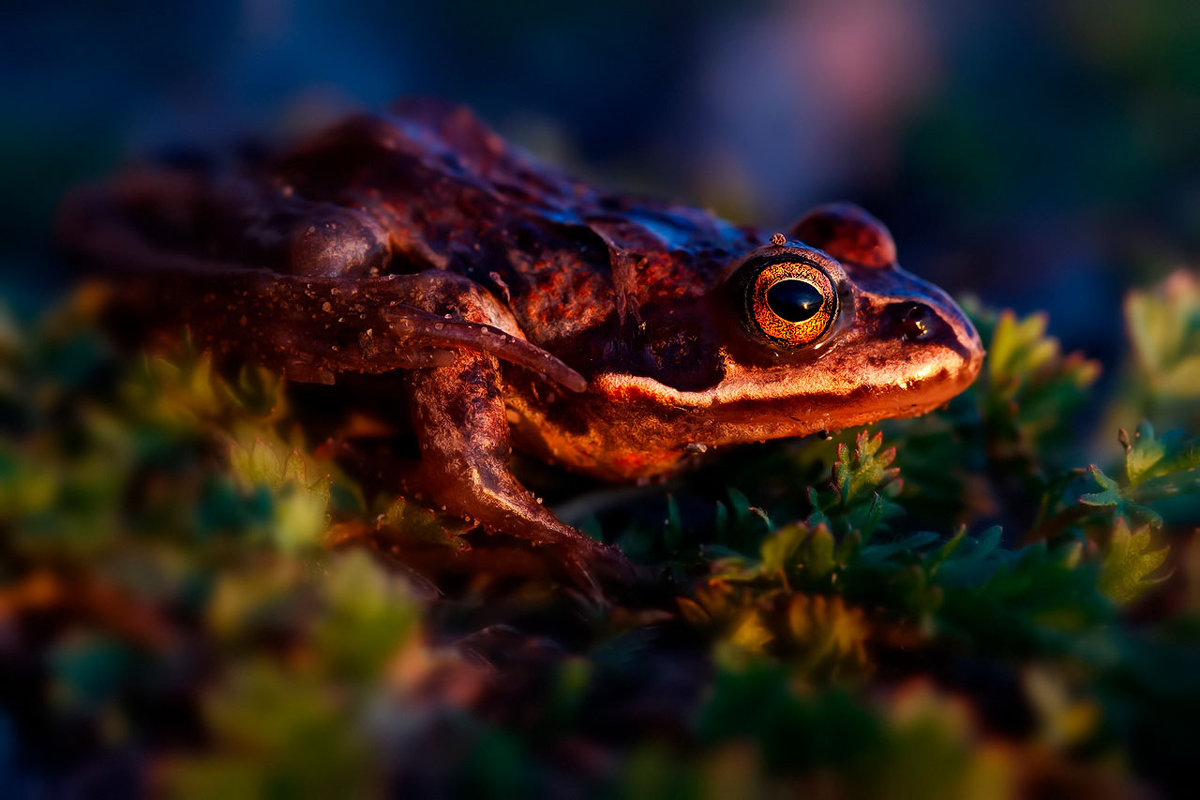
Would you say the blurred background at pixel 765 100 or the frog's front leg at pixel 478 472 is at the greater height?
the blurred background at pixel 765 100

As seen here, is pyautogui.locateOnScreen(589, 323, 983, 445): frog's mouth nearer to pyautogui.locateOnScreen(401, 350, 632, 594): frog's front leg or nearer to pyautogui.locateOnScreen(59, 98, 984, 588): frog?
pyautogui.locateOnScreen(59, 98, 984, 588): frog

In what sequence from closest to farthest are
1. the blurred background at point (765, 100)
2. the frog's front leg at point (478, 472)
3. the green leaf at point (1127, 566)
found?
the green leaf at point (1127, 566) < the frog's front leg at point (478, 472) < the blurred background at point (765, 100)

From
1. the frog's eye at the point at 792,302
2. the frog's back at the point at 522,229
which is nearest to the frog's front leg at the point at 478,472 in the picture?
the frog's back at the point at 522,229

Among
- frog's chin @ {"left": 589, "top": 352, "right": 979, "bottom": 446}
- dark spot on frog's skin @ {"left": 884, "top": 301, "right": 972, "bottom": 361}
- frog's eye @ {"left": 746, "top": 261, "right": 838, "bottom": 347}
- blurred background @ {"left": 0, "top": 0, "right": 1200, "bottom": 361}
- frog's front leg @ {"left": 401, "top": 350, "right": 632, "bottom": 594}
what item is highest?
blurred background @ {"left": 0, "top": 0, "right": 1200, "bottom": 361}

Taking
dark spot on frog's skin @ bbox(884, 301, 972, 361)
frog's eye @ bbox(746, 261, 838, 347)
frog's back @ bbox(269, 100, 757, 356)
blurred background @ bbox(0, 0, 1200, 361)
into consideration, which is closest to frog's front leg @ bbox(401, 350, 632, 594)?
frog's back @ bbox(269, 100, 757, 356)

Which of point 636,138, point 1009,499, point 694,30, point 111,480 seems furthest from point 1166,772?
point 694,30

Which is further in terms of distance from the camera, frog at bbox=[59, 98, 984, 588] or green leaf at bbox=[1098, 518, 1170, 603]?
frog at bbox=[59, 98, 984, 588]

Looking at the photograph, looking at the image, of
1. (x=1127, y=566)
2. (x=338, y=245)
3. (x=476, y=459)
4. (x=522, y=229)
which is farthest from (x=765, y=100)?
(x=1127, y=566)

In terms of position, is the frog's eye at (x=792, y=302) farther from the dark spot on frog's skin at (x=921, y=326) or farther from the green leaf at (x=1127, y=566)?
the green leaf at (x=1127, y=566)
